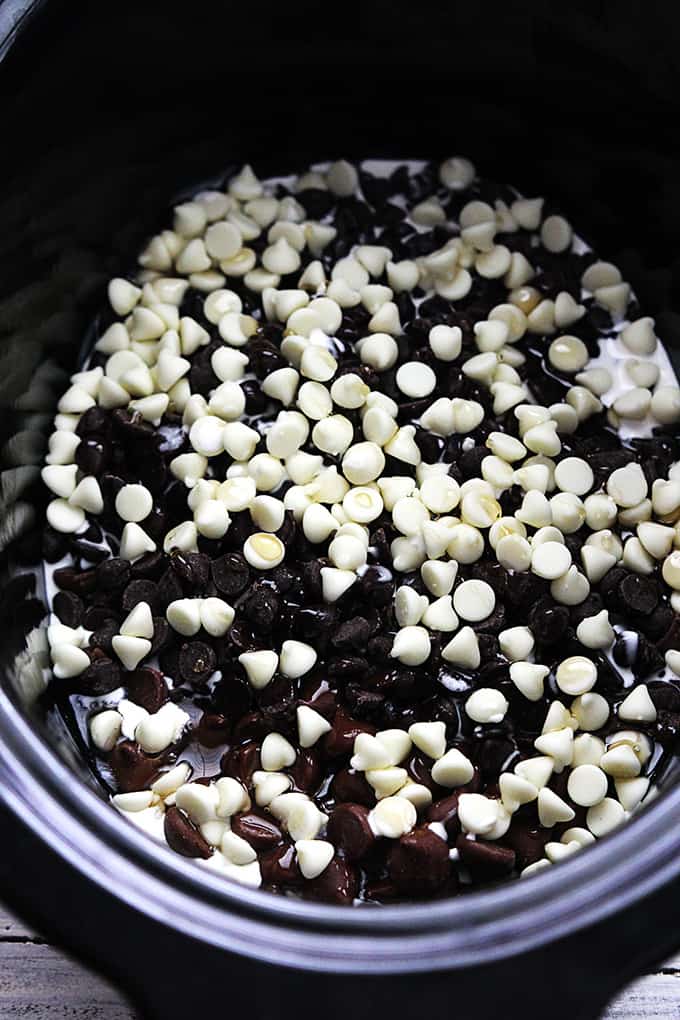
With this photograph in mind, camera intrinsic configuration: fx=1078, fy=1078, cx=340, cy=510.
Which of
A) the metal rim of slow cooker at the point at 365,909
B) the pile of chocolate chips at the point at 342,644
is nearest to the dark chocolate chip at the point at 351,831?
the pile of chocolate chips at the point at 342,644

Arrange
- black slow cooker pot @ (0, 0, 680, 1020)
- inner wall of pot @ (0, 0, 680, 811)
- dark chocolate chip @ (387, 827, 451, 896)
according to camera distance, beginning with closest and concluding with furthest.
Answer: black slow cooker pot @ (0, 0, 680, 1020), dark chocolate chip @ (387, 827, 451, 896), inner wall of pot @ (0, 0, 680, 811)

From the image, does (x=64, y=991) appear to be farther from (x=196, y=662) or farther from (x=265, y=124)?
(x=265, y=124)

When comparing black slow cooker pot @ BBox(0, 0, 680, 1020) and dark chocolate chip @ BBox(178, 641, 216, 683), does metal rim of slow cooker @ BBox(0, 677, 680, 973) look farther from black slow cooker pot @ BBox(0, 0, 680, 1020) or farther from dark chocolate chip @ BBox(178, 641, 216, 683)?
dark chocolate chip @ BBox(178, 641, 216, 683)

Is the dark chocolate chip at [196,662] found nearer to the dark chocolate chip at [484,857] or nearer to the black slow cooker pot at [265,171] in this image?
the black slow cooker pot at [265,171]

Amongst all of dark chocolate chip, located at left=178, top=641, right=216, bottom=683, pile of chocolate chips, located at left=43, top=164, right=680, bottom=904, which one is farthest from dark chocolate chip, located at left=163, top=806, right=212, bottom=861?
dark chocolate chip, located at left=178, top=641, right=216, bottom=683

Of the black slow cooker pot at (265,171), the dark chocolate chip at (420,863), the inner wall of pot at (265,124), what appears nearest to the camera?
the black slow cooker pot at (265,171)

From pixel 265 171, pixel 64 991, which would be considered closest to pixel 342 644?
pixel 64 991

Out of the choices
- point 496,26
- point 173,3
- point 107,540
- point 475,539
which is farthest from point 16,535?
point 496,26
